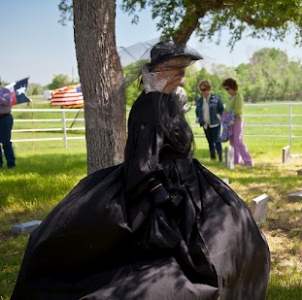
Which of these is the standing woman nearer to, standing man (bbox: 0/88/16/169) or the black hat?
standing man (bbox: 0/88/16/169)

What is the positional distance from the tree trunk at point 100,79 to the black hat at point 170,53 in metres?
1.94

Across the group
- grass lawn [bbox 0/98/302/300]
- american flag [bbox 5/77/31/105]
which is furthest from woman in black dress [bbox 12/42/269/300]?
american flag [bbox 5/77/31/105]

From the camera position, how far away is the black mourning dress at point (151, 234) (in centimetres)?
266

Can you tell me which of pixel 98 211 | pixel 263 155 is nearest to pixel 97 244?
pixel 98 211

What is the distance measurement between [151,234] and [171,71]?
2.87 feet

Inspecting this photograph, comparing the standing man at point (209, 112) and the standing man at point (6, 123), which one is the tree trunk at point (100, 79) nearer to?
the standing man at point (6, 123)

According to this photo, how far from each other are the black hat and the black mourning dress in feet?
0.67

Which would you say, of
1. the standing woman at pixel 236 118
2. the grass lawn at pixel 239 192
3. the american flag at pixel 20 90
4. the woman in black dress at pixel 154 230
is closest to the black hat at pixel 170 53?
the woman in black dress at pixel 154 230

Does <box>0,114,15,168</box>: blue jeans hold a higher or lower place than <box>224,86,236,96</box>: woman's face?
lower

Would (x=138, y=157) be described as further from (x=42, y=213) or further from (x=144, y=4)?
(x=144, y=4)

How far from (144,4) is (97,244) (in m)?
6.12

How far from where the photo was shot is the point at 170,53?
3.06 m

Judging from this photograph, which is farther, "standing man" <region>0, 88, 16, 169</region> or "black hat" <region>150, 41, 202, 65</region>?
"standing man" <region>0, 88, 16, 169</region>

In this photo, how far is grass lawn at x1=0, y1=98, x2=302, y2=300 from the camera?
4305 millimetres
